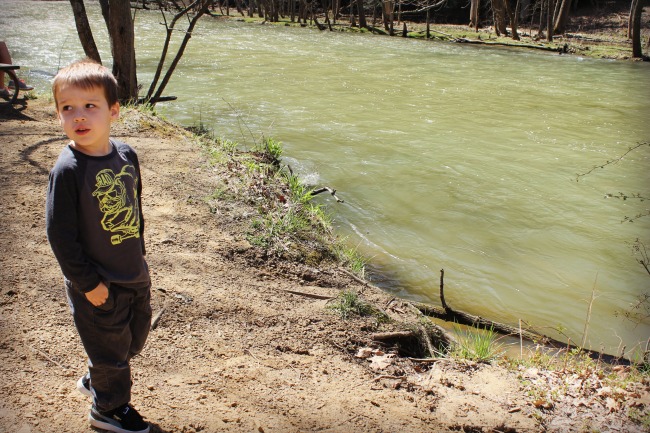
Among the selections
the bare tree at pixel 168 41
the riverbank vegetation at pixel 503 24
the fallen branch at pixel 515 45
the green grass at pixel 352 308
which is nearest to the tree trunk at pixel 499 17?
the riverbank vegetation at pixel 503 24

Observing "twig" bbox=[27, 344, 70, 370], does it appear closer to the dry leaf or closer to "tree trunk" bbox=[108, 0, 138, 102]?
the dry leaf

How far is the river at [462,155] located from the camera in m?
5.52

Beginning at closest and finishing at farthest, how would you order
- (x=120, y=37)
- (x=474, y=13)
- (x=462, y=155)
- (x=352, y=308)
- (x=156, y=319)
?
(x=156, y=319)
(x=352, y=308)
(x=120, y=37)
(x=462, y=155)
(x=474, y=13)

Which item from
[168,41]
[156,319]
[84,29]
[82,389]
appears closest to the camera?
[82,389]

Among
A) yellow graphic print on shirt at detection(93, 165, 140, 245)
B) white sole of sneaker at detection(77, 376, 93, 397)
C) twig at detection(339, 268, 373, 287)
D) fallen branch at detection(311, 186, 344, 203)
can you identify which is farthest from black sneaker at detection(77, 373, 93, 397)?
fallen branch at detection(311, 186, 344, 203)

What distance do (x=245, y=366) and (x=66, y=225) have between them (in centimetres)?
136

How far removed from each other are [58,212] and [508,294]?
418cm

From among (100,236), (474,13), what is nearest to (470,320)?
(100,236)

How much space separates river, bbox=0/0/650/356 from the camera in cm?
552

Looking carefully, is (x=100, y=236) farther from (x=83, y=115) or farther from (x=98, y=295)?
(x=83, y=115)

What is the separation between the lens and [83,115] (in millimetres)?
2221

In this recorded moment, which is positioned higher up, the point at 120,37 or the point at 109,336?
the point at 120,37

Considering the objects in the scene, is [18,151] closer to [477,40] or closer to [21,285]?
[21,285]

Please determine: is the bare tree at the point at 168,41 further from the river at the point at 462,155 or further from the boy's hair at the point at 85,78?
the boy's hair at the point at 85,78
